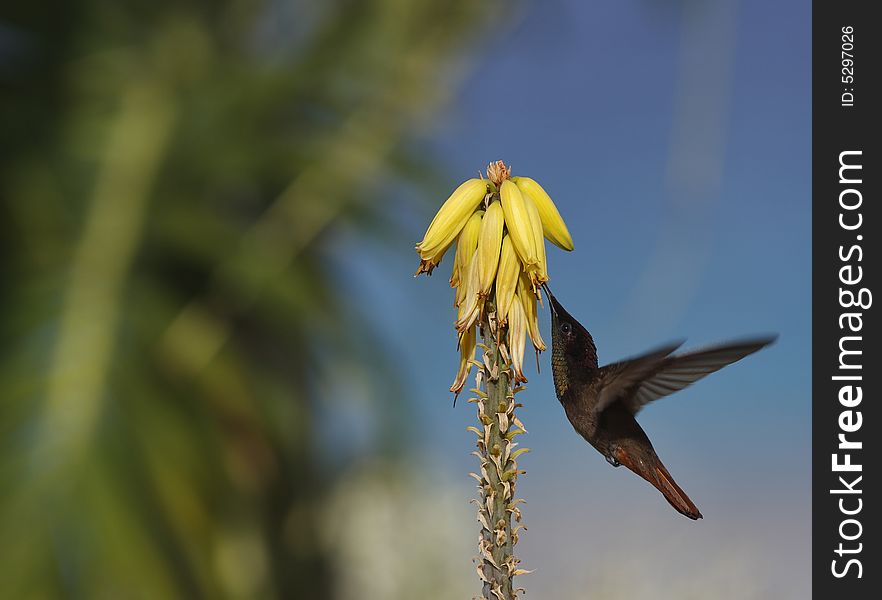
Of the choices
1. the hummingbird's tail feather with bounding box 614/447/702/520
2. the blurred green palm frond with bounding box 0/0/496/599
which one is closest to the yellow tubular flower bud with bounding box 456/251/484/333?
the hummingbird's tail feather with bounding box 614/447/702/520

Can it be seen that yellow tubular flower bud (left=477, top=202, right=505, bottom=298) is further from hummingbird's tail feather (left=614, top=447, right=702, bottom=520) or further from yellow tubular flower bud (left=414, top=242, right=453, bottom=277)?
hummingbird's tail feather (left=614, top=447, right=702, bottom=520)

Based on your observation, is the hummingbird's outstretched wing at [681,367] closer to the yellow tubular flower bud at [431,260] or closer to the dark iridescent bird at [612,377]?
the dark iridescent bird at [612,377]

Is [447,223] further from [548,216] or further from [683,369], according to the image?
[683,369]

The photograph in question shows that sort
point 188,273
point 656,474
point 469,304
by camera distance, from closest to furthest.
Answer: point 469,304 → point 656,474 → point 188,273

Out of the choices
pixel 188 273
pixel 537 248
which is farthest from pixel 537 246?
pixel 188 273

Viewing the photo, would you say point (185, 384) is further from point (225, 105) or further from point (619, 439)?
point (619, 439)

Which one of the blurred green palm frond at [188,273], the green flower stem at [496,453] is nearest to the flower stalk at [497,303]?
the green flower stem at [496,453]
